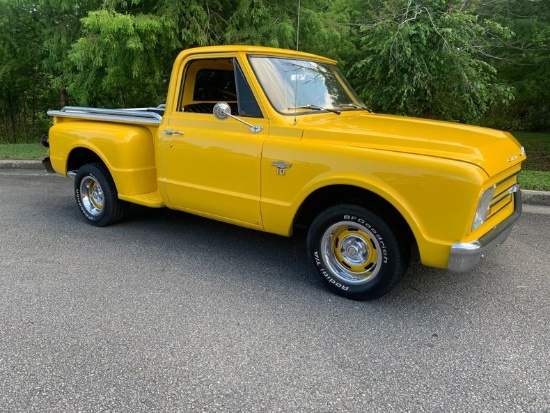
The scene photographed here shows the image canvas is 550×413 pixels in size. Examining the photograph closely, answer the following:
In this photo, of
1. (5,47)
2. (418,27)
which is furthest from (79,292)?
(5,47)

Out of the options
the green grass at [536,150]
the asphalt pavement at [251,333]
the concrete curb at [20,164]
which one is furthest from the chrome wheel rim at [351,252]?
the concrete curb at [20,164]

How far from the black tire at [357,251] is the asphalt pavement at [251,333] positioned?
0.17 meters

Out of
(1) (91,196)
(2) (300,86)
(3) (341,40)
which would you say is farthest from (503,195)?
(3) (341,40)

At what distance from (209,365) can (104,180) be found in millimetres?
3190

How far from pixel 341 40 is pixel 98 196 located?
5.28m

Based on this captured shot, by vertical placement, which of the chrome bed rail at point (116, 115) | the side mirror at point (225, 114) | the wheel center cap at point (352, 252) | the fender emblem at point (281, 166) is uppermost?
the side mirror at point (225, 114)

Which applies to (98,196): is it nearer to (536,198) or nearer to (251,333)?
(251,333)

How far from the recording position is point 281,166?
12.8ft

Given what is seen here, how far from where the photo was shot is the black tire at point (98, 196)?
5.45 m

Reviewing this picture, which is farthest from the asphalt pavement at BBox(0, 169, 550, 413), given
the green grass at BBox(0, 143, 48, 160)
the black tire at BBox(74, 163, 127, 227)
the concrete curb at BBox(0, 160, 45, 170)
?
the green grass at BBox(0, 143, 48, 160)

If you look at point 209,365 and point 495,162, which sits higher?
point 495,162

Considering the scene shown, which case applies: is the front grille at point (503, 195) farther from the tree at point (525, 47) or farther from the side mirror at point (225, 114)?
the tree at point (525, 47)

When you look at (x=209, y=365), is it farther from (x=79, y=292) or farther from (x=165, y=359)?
(x=79, y=292)

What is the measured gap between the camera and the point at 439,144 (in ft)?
11.1
